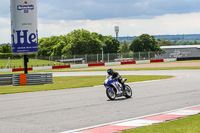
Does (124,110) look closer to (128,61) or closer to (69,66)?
(69,66)

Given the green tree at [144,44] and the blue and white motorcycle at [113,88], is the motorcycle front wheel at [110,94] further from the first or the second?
the green tree at [144,44]

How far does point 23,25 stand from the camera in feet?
93.2

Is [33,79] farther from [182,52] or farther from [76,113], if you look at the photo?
[182,52]

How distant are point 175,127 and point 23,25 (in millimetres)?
21360

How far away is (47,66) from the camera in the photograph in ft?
204

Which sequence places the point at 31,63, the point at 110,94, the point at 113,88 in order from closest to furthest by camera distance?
the point at 110,94
the point at 113,88
the point at 31,63

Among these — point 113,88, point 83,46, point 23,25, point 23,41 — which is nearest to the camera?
point 113,88

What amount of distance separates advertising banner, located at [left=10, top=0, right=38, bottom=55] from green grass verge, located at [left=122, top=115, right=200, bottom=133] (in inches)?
810

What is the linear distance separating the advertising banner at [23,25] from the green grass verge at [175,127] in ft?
67.5

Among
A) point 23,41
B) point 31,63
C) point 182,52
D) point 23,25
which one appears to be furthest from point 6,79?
point 182,52

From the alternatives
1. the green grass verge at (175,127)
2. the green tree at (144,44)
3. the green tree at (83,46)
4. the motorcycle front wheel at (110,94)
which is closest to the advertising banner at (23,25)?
the motorcycle front wheel at (110,94)

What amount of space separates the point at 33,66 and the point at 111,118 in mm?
53993

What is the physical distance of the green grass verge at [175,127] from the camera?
8443 mm

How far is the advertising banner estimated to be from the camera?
2820 cm
